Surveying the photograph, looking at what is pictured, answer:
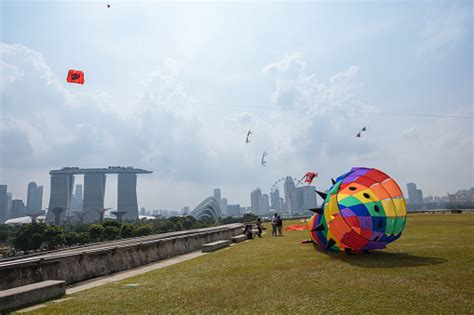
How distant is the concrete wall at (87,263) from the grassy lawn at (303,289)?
2200 millimetres

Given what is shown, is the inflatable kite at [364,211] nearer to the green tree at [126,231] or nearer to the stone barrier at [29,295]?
the stone barrier at [29,295]

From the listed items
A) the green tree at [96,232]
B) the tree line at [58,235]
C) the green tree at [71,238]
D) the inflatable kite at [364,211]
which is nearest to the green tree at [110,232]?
the tree line at [58,235]

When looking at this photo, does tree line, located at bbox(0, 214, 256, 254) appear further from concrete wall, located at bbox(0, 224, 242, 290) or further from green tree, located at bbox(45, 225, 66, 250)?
concrete wall, located at bbox(0, 224, 242, 290)

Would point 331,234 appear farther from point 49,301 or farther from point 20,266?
point 20,266

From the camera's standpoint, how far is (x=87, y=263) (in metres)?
12.5

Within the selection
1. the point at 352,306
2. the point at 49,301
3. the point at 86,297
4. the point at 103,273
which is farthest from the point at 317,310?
the point at 103,273

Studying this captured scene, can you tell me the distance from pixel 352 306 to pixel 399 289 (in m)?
2.05

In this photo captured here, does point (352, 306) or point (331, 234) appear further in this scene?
point (331, 234)

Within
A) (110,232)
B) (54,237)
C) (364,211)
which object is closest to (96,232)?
(110,232)

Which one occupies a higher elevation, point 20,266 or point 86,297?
point 20,266

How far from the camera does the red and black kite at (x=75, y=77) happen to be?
2036cm

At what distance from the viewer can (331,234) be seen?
14.1 metres

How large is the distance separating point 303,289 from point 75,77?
20274 mm

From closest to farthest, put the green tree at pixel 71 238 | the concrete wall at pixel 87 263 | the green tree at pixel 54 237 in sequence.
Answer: the concrete wall at pixel 87 263 < the green tree at pixel 54 237 < the green tree at pixel 71 238
